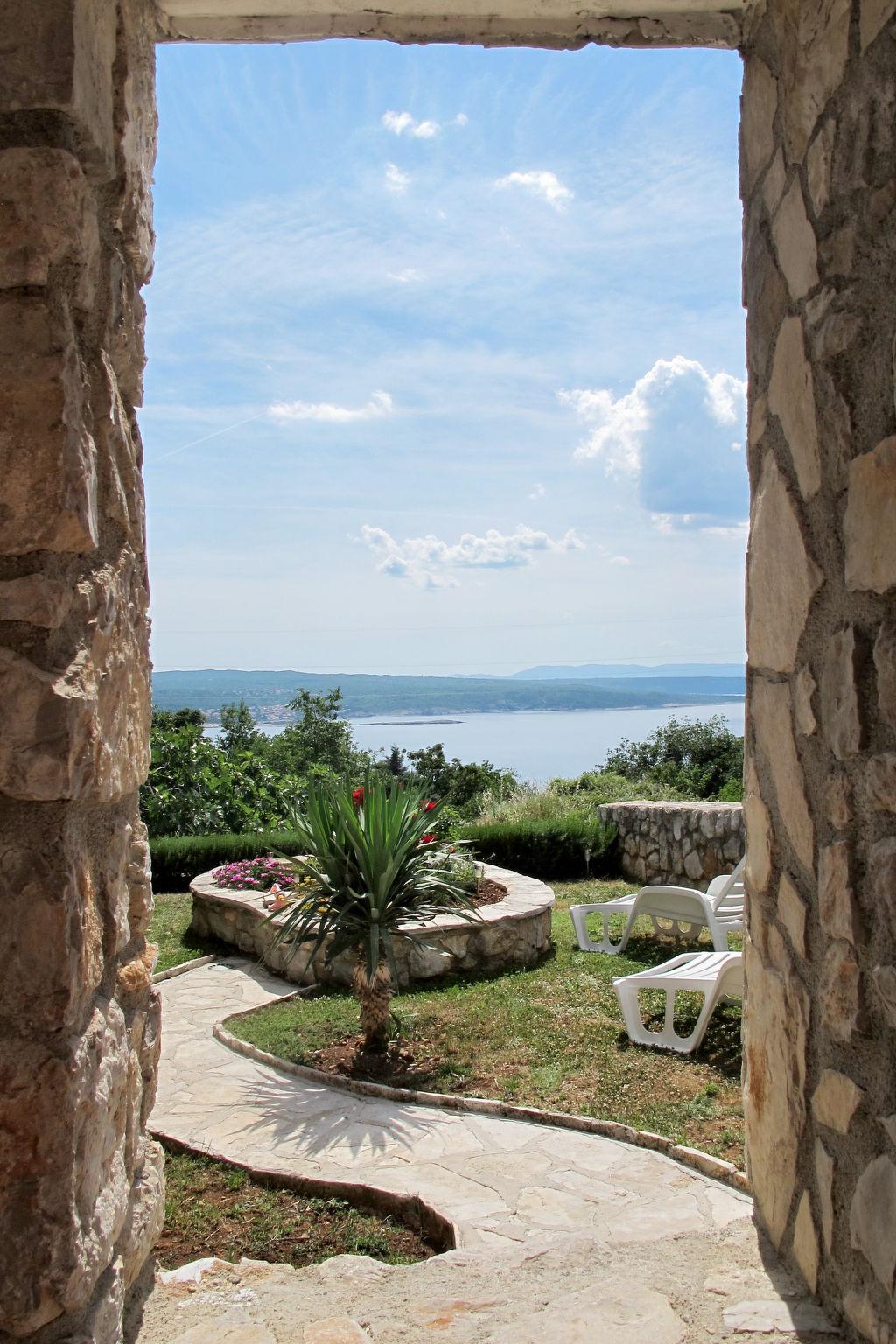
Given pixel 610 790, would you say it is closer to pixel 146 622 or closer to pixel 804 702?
pixel 804 702

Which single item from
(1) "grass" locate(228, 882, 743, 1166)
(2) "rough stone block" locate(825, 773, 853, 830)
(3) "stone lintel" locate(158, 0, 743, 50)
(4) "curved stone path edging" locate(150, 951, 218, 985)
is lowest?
(4) "curved stone path edging" locate(150, 951, 218, 985)

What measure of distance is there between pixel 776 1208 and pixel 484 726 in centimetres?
1960

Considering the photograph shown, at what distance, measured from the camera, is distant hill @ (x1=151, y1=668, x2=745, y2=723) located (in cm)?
1348

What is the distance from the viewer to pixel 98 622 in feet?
4.75

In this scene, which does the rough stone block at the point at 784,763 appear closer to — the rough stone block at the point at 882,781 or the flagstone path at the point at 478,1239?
the rough stone block at the point at 882,781

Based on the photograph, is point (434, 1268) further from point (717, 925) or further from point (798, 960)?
point (717, 925)

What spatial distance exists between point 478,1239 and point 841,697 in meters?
1.96

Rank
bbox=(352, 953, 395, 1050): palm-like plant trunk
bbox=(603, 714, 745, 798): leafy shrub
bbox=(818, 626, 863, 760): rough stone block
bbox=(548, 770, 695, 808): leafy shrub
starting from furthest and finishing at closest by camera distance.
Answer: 1. bbox=(603, 714, 745, 798): leafy shrub
2. bbox=(548, 770, 695, 808): leafy shrub
3. bbox=(352, 953, 395, 1050): palm-like plant trunk
4. bbox=(818, 626, 863, 760): rough stone block

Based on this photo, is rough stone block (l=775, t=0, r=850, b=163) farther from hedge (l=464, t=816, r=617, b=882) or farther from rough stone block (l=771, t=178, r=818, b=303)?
hedge (l=464, t=816, r=617, b=882)

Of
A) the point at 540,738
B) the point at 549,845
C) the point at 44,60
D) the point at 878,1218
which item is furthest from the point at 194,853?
the point at 540,738

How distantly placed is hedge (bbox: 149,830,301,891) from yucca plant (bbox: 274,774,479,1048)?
11.9ft

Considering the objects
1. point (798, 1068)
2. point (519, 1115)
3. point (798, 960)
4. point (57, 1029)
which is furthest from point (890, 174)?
point (519, 1115)

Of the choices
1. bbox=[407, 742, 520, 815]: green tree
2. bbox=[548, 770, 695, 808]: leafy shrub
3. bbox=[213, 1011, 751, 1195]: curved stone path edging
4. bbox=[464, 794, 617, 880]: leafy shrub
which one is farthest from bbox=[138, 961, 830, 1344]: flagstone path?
bbox=[407, 742, 520, 815]: green tree

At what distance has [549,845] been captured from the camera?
938cm
